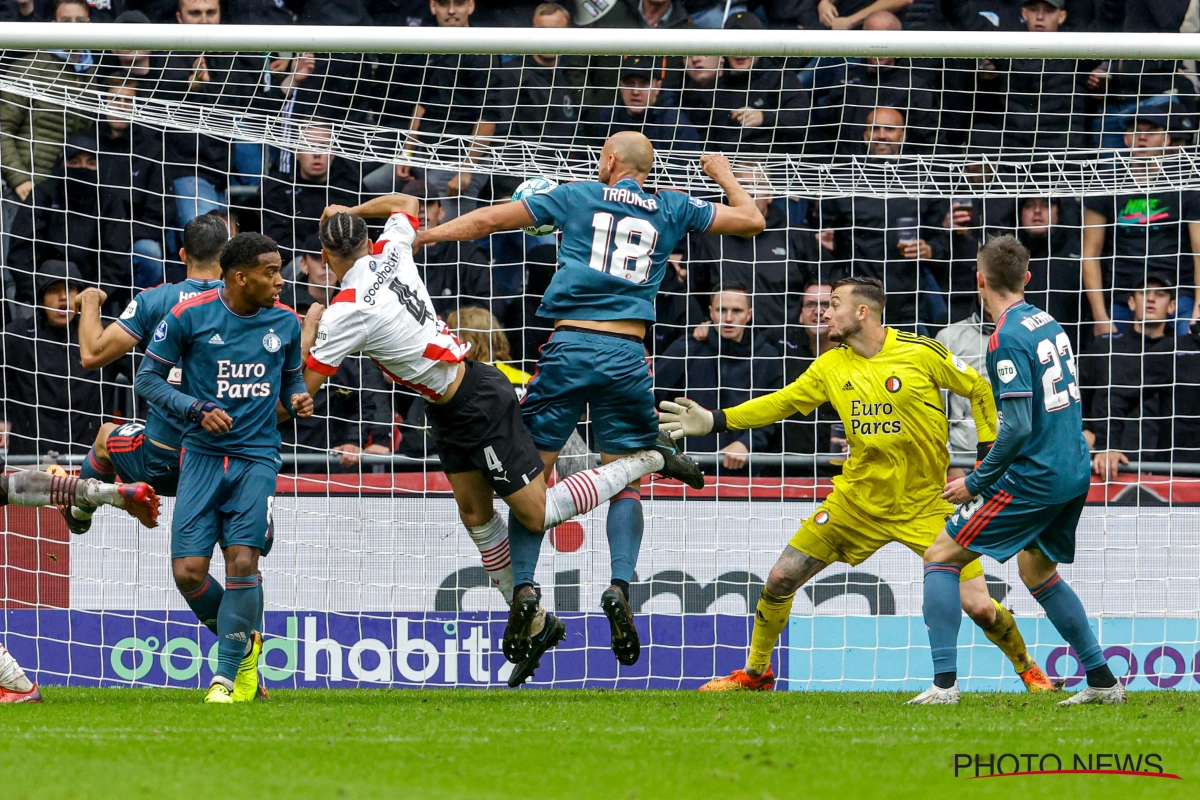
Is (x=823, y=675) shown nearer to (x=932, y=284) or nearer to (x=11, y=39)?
(x=932, y=284)

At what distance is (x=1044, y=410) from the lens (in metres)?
6.54

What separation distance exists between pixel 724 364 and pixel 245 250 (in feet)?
14.3

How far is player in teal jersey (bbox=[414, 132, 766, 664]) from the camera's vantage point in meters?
7.07

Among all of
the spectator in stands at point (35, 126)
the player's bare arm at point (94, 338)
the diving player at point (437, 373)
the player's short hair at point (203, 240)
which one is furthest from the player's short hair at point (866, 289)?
the spectator in stands at point (35, 126)

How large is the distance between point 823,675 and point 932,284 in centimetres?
311

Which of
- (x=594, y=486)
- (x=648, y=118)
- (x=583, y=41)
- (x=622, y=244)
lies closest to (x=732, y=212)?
(x=622, y=244)

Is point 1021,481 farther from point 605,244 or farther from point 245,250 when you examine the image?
point 245,250

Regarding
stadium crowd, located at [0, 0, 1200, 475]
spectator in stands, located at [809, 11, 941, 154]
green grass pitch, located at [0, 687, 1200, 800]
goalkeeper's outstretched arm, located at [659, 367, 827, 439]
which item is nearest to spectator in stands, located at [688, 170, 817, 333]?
stadium crowd, located at [0, 0, 1200, 475]

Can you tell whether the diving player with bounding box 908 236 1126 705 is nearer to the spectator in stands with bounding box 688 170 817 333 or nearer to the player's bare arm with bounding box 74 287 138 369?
the spectator in stands with bounding box 688 170 817 333

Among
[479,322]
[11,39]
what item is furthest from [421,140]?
[11,39]

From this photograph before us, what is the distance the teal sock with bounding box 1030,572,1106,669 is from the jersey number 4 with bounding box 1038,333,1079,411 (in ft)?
2.98

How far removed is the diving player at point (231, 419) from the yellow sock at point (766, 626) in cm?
280

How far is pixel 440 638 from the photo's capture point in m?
9.27

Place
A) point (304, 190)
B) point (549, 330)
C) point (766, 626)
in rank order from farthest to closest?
point (304, 190), point (549, 330), point (766, 626)
